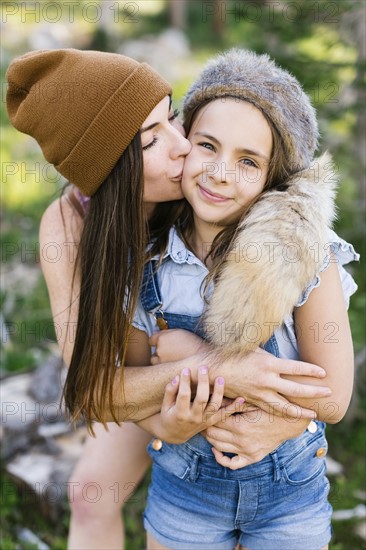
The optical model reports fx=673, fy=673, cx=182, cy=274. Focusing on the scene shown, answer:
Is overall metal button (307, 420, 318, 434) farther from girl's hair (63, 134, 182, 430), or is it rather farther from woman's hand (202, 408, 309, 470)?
girl's hair (63, 134, 182, 430)

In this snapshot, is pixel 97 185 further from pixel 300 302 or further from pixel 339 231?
pixel 339 231

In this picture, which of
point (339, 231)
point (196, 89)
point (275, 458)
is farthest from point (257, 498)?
point (339, 231)

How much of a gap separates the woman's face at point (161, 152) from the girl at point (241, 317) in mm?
51

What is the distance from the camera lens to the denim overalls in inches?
83.2

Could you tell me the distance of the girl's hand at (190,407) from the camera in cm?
203

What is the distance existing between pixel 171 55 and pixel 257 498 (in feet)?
36.3

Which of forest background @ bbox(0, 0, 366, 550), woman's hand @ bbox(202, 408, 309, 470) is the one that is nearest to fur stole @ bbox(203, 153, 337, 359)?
woman's hand @ bbox(202, 408, 309, 470)

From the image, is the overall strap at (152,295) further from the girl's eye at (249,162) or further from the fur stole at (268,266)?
the girl's eye at (249,162)

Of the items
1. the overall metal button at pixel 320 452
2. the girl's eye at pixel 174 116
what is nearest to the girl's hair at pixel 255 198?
the girl's eye at pixel 174 116

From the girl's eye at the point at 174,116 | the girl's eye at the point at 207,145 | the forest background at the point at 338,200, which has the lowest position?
the forest background at the point at 338,200

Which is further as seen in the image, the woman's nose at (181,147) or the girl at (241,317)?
the woman's nose at (181,147)

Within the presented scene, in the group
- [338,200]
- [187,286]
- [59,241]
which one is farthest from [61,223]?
[338,200]

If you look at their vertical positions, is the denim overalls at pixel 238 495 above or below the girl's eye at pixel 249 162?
below

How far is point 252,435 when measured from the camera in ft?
6.74
